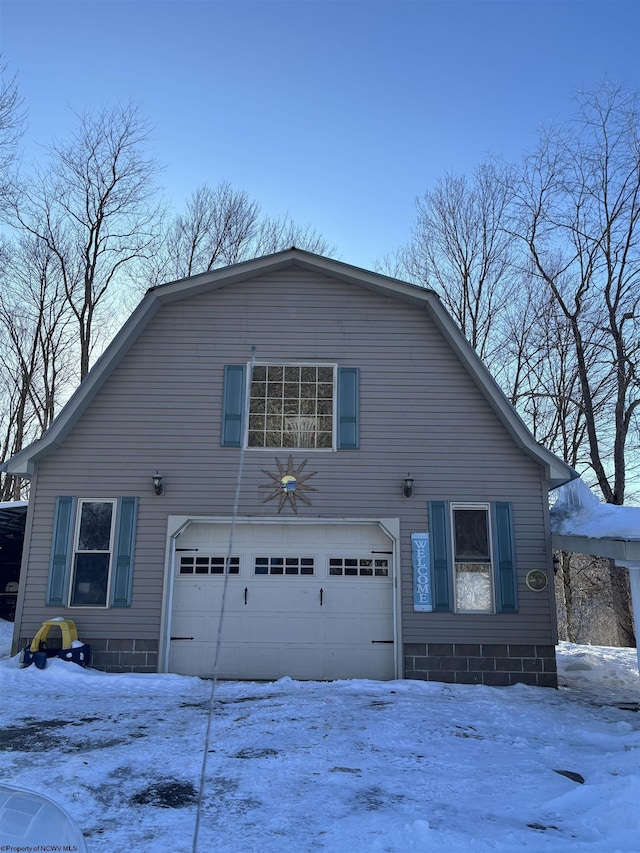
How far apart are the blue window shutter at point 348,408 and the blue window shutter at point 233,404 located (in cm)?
141

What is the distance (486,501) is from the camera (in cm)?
902

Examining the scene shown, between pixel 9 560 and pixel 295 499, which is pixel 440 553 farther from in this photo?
pixel 9 560

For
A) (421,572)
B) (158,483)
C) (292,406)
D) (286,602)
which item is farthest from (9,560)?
(421,572)

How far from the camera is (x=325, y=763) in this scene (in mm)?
4957

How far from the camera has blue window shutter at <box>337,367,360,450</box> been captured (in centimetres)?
916

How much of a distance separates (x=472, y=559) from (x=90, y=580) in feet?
17.2

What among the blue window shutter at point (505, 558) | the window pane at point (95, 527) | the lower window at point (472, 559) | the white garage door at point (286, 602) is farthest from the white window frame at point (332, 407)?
the blue window shutter at point (505, 558)

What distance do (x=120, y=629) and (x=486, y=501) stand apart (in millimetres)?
5300

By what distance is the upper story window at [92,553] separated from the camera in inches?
345

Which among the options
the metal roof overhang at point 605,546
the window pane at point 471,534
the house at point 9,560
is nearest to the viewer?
the metal roof overhang at point 605,546

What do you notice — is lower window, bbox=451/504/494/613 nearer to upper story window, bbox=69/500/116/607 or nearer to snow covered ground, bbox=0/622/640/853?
snow covered ground, bbox=0/622/640/853

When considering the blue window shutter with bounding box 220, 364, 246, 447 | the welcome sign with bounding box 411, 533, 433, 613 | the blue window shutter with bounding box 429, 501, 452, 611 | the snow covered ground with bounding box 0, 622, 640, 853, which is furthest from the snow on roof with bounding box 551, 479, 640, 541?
the blue window shutter with bounding box 220, 364, 246, 447

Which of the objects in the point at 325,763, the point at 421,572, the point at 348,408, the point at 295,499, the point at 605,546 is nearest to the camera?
the point at 325,763

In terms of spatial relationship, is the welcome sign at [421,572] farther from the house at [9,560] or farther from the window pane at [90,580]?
the house at [9,560]
